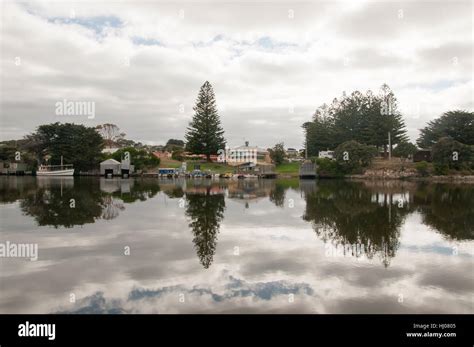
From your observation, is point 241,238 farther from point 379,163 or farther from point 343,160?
point 379,163

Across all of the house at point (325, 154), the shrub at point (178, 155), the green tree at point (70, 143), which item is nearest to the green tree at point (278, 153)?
the house at point (325, 154)

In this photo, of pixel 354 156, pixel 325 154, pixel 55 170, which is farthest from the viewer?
pixel 325 154

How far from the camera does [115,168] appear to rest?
6431cm

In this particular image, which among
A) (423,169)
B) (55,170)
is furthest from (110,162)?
(423,169)

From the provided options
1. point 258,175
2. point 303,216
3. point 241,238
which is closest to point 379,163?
point 258,175

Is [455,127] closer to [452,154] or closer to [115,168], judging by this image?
[452,154]

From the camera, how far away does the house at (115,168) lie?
6319 cm

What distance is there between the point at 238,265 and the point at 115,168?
59.5m

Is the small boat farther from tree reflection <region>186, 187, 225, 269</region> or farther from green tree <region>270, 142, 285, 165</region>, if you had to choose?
tree reflection <region>186, 187, 225, 269</region>

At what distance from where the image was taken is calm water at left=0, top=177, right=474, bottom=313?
257 inches

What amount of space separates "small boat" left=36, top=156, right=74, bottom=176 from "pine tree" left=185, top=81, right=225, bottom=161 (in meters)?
A: 21.3

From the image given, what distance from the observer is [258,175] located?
64312 millimetres

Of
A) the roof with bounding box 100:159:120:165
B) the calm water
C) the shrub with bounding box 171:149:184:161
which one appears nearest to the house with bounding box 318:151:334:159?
the shrub with bounding box 171:149:184:161
